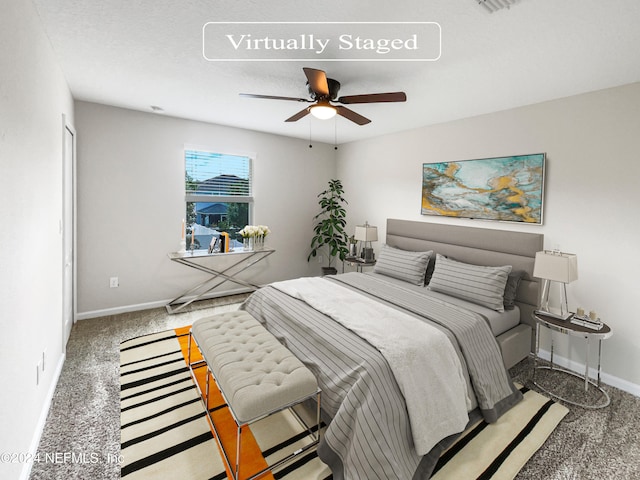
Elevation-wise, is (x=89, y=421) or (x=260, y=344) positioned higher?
(x=260, y=344)

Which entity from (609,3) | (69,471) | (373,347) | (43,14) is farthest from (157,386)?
(609,3)

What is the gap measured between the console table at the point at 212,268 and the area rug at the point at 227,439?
63.7 inches

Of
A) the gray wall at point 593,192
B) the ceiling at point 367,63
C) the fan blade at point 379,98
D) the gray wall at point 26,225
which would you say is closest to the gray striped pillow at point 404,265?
the gray wall at point 593,192

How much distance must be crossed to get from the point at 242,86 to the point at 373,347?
2474mm

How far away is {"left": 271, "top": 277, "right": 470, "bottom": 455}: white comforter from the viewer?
173 cm

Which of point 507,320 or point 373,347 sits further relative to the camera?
point 507,320

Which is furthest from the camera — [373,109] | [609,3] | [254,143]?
[254,143]

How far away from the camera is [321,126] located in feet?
13.9

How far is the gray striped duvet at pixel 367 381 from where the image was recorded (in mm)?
1560

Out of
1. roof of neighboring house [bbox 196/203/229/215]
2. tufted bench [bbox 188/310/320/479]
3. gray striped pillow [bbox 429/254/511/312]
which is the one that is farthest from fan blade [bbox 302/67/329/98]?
roof of neighboring house [bbox 196/203/229/215]

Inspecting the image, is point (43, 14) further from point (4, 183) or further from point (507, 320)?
point (507, 320)

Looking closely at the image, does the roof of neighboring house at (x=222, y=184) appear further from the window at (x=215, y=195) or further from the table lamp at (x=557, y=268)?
the table lamp at (x=557, y=268)

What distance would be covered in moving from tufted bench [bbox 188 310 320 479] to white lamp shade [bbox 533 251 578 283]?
2.07 m

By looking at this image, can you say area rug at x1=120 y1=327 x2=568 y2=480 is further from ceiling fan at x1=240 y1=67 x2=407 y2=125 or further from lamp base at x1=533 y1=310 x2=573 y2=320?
ceiling fan at x1=240 y1=67 x2=407 y2=125
